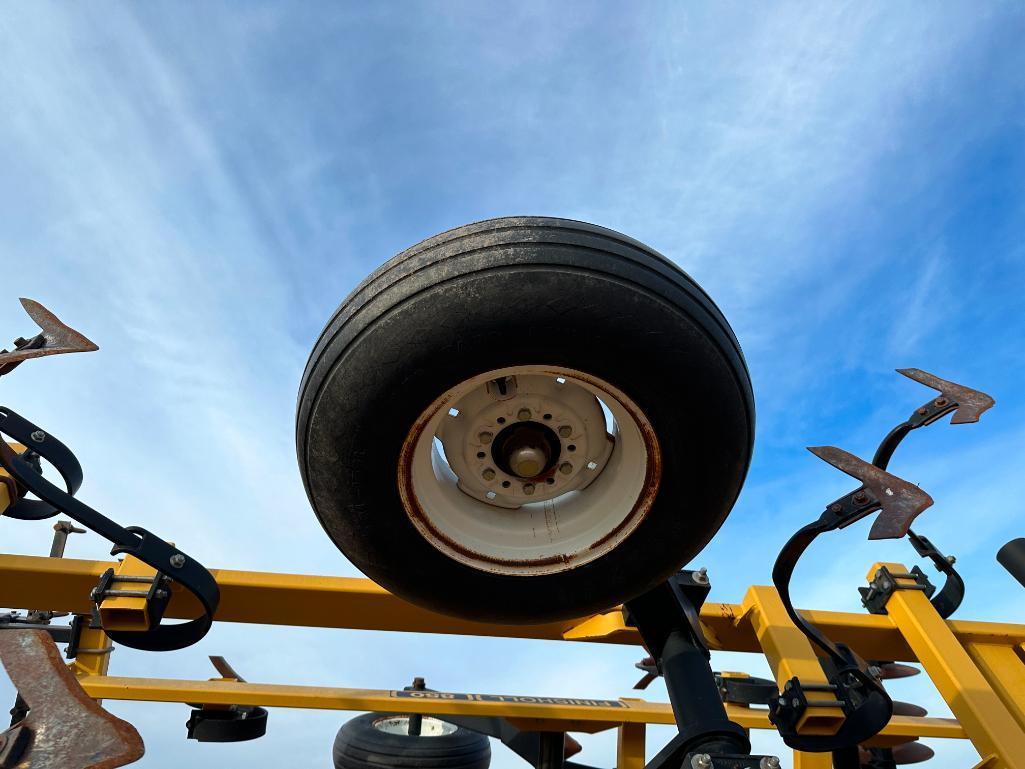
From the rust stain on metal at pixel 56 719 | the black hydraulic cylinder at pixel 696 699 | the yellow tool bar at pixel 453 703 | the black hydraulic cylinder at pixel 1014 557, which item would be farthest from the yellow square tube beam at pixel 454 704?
the rust stain on metal at pixel 56 719

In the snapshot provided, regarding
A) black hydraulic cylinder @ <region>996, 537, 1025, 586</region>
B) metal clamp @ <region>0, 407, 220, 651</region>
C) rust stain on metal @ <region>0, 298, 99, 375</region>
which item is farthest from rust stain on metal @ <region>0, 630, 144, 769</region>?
black hydraulic cylinder @ <region>996, 537, 1025, 586</region>

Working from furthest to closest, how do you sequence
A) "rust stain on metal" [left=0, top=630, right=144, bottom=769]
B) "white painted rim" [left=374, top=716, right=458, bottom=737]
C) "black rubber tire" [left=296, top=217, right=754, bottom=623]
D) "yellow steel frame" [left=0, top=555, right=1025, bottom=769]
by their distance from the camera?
"white painted rim" [left=374, top=716, right=458, bottom=737]
"yellow steel frame" [left=0, top=555, right=1025, bottom=769]
"black rubber tire" [left=296, top=217, right=754, bottom=623]
"rust stain on metal" [left=0, top=630, right=144, bottom=769]

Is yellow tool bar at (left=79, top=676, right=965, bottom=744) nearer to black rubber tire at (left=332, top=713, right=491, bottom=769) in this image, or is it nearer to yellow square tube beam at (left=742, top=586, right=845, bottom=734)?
black rubber tire at (left=332, top=713, right=491, bottom=769)

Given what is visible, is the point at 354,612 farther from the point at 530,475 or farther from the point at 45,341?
the point at 45,341

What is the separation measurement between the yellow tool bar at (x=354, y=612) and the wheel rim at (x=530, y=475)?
30.6 inches

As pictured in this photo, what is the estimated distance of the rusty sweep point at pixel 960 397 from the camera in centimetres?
230

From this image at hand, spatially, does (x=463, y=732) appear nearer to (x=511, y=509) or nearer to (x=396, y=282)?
(x=511, y=509)

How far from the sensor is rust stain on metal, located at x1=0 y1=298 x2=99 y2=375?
203 cm

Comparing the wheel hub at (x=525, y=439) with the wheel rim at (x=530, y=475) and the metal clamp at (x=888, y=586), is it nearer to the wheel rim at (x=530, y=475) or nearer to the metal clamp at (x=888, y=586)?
the wheel rim at (x=530, y=475)

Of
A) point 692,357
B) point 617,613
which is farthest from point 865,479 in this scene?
point 617,613

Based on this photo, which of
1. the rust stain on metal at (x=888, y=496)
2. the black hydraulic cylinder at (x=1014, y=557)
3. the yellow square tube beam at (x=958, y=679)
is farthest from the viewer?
the black hydraulic cylinder at (x=1014, y=557)

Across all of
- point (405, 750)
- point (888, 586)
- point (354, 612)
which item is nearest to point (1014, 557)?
point (888, 586)

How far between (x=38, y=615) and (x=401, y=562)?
2290 millimetres

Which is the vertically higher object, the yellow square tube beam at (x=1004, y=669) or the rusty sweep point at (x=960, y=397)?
the rusty sweep point at (x=960, y=397)
